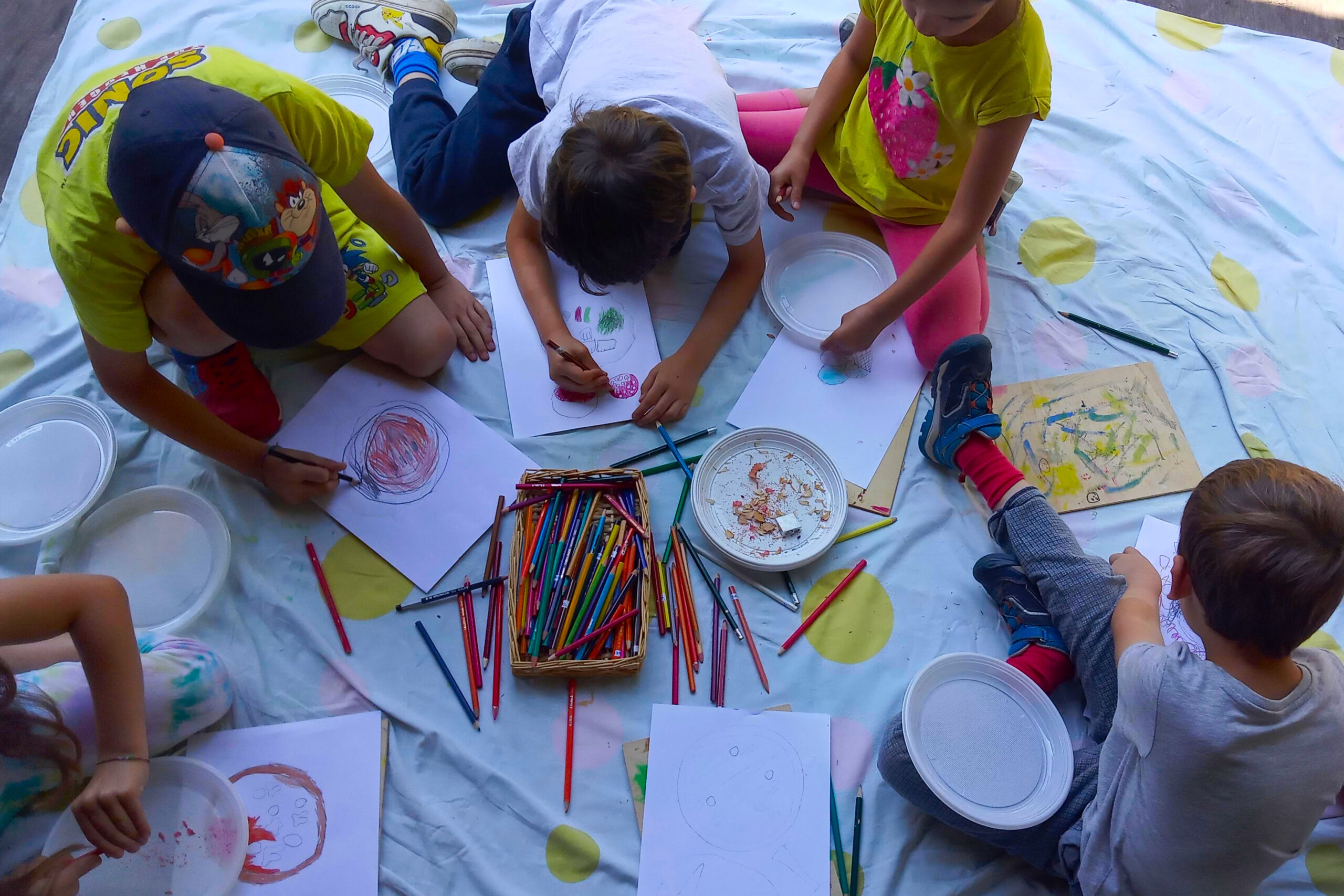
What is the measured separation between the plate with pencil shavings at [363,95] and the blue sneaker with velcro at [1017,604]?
125 centimetres

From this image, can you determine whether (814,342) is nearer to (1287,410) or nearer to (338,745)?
(1287,410)

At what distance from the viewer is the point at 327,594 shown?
113 cm

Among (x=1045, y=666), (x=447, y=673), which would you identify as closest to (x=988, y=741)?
(x=1045, y=666)

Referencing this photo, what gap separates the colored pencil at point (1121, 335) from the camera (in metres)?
1.34

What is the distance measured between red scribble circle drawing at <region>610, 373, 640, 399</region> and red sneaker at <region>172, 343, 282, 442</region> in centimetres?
51

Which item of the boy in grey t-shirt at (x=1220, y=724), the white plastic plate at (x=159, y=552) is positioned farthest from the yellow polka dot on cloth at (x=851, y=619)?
the white plastic plate at (x=159, y=552)

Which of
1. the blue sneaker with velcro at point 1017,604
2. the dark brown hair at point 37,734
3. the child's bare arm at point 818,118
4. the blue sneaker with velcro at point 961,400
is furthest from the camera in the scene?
the child's bare arm at point 818,118

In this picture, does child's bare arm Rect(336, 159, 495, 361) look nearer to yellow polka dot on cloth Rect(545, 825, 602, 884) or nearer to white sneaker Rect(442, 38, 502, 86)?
white sneaker Rect(442, 38, 502, 86)

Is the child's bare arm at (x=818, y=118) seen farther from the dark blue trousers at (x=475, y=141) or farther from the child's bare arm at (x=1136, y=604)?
the child's bare arm at (x=1136, y=604)

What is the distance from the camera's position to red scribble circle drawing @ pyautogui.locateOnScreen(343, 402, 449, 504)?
3.92 ft

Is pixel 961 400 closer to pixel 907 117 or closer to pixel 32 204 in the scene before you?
pixel 907 117

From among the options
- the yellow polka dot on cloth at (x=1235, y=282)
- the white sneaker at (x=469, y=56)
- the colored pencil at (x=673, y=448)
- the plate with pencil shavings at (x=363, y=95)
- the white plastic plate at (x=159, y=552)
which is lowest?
the white plastic plate at (x=159, y=552)

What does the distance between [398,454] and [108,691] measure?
18.3 inches

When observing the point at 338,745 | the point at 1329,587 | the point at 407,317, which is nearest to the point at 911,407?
the point at 1329,587
